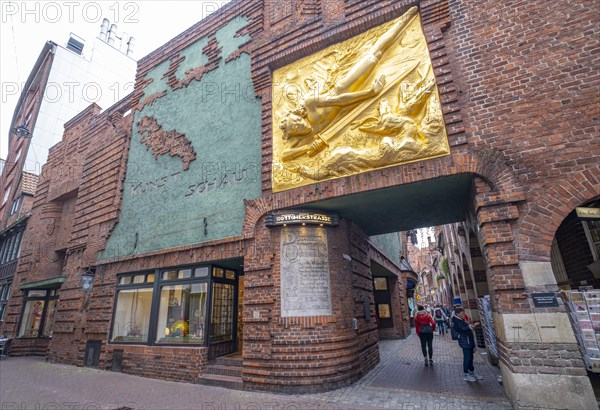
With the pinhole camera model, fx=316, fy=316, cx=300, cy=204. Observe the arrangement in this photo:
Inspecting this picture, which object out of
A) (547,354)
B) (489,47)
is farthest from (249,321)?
(489,47)

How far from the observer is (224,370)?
28.1 feet

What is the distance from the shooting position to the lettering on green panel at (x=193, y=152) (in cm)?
964

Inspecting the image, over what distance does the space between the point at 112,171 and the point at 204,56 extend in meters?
6.24

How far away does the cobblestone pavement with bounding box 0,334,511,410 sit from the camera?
20.8 ft

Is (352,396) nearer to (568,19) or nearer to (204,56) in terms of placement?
(568,19)

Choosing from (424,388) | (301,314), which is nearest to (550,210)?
(424,388)

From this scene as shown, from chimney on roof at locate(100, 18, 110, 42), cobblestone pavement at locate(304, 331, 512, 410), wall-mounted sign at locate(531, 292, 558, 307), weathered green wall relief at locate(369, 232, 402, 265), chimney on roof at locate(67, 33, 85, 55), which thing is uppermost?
chimney on roof at locate(100, 18, 110, 42)

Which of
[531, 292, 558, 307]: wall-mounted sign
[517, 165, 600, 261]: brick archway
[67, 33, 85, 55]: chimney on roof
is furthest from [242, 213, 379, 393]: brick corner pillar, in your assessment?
[67, 33, 85, 55]: chimney on roof

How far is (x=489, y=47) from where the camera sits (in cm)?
707

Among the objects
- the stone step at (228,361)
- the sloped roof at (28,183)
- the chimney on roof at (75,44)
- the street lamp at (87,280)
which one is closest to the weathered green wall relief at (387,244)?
the stone step at (228,361)

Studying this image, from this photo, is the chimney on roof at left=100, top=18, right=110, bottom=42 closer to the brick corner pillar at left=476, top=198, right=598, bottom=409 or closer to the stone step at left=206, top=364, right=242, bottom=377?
the stone step at left=206, top=364, right=242, bottom=377

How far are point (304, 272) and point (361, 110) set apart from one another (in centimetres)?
431

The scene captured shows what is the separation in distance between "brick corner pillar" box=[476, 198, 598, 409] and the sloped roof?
26296 mm

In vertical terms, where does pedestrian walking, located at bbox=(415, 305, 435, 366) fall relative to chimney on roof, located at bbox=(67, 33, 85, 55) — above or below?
below
